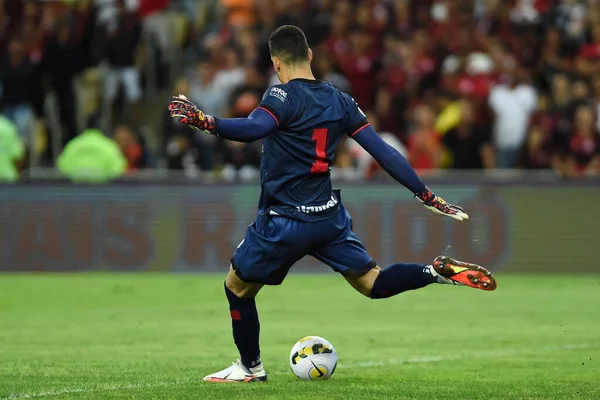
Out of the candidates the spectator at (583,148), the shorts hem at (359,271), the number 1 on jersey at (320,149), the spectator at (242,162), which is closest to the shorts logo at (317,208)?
the number 1 on jersey at (320,149)

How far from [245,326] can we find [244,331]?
38 mm

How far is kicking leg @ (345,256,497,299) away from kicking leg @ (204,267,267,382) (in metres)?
0.67

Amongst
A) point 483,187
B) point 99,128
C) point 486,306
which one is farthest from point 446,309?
point 99,128

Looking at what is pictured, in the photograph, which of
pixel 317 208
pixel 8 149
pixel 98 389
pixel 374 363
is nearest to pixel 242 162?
pixel 8 149

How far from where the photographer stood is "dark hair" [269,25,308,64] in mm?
8344

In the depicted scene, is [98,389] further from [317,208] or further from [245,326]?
[317,208]

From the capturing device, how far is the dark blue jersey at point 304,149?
8352 millimetres

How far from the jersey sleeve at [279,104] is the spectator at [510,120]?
36.7ft

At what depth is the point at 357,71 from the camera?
20.4 m

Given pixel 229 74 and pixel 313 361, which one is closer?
pixel 313 361

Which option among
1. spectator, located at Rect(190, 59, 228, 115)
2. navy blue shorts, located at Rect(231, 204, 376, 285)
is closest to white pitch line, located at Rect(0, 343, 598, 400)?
navy blue shorts, located at Rect(231, 204, 376, 285)

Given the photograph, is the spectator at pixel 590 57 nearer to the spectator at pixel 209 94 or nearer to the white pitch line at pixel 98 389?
the spectator at pixel 209 94

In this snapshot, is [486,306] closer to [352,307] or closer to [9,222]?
[352,307]

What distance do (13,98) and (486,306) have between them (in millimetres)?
10014
